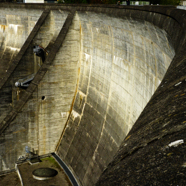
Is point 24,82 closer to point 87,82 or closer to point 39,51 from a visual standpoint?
point 39,51

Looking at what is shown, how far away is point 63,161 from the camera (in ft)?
41.7

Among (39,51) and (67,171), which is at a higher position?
(39,51)

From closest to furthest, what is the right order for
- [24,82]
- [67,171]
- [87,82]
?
[67,171] < [87,82] < [24,82]

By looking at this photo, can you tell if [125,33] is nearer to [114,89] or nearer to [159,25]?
[114,89]

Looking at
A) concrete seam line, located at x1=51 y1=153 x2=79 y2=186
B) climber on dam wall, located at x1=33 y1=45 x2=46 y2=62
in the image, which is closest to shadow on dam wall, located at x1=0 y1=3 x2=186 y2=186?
concrete seam line, located at x1=51 y1=153 x2=79 y2=186

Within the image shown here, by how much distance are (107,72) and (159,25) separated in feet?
15.2

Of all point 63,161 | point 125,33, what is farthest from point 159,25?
point 63,161

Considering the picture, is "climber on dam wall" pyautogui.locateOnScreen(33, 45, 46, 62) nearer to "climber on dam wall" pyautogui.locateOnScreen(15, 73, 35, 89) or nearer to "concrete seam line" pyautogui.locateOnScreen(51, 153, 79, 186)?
"climber on dam wall" pyautogui.locateOnScreen(15, 73, 35, 89)

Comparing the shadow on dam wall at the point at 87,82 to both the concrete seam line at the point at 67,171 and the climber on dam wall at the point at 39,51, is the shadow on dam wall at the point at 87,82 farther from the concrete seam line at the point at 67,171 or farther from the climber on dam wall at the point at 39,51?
the climber on dam wall at the point at 39,51

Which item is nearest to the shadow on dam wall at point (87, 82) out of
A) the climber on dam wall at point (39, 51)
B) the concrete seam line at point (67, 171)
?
the concrete seam line at point (67, 171)

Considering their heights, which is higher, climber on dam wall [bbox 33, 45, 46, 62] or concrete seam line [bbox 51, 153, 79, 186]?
climber on dam wall [bbox 33, 45, 46, 62]

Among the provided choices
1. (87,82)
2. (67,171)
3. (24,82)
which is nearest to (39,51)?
(24,82)

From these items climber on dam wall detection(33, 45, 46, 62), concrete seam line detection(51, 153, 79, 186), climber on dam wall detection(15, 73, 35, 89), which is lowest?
concrete seam line detection(51, 153, 79, 186)

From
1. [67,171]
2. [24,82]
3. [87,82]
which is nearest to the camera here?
[67,171]
